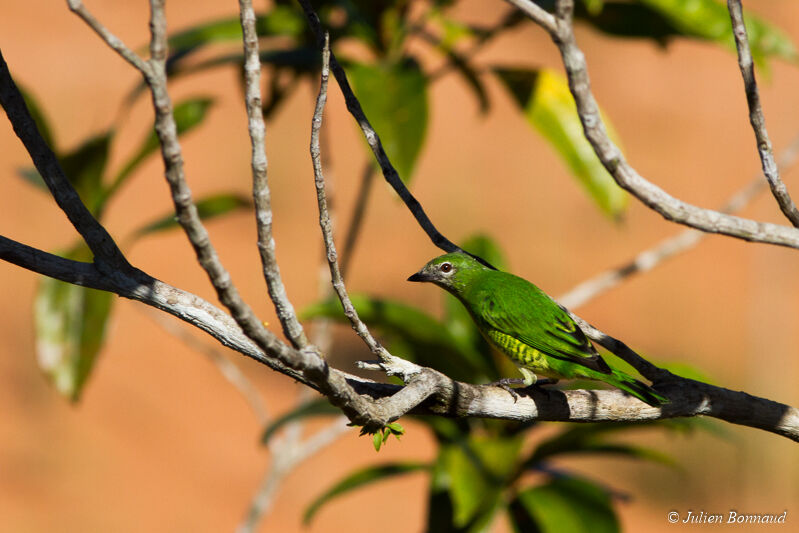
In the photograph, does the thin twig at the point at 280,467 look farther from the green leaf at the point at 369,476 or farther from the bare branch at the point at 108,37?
the bare branch at the point at 108,37

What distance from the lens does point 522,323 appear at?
307 centimetres

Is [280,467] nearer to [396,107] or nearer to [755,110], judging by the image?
[396,107]

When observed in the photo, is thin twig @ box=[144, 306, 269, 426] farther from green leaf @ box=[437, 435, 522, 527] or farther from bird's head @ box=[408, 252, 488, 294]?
bird's head @ box=[408, 252, 488, 294]

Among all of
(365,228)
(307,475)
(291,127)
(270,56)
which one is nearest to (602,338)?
(270,56)

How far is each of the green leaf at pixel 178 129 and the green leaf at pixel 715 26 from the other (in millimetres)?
2276

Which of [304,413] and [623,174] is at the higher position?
[304,413]

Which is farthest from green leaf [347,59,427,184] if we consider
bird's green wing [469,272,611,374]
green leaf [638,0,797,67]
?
green leaf [638,0,797,67]

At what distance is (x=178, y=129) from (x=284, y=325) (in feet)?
8.25

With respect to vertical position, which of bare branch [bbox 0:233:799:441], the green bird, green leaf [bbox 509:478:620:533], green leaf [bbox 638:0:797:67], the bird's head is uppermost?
green leaf [bbox 638:0:797:67]

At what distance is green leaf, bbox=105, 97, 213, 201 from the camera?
365cm

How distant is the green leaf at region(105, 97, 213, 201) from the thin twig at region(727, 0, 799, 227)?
2.56m

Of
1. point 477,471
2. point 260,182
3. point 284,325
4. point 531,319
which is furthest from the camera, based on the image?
point 477,471

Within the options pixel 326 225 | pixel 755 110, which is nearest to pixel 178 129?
pixel 326 225

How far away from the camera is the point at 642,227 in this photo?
1620cm
